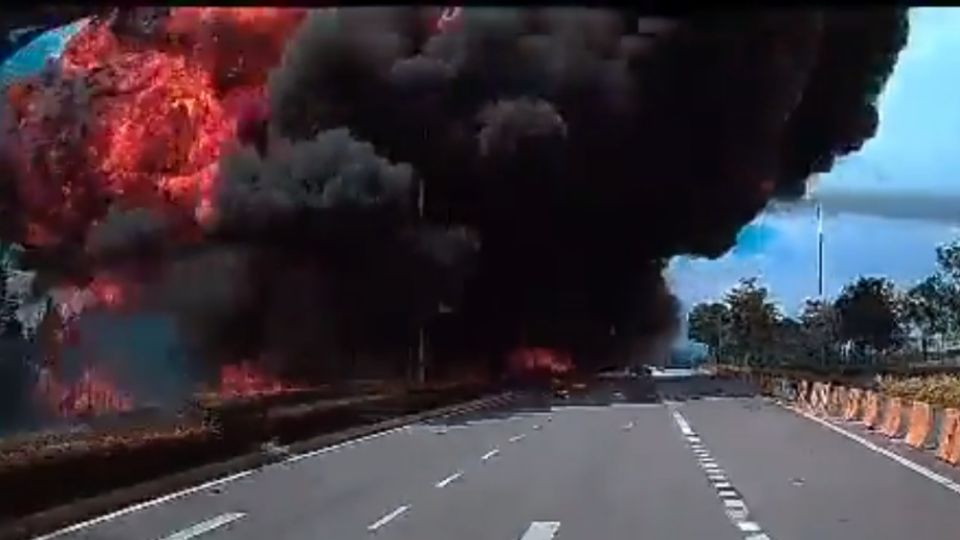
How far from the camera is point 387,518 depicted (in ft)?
57.4

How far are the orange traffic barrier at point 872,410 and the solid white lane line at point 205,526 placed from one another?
2453cm

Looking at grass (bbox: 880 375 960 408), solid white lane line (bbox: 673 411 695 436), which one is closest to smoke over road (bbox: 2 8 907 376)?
solid white lane line (bbox: 673 411 695 436)

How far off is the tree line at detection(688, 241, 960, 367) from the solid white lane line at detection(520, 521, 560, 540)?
254ft

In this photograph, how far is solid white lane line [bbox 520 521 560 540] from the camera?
1537 centimetres

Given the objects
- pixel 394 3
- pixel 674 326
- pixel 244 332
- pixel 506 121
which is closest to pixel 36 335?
pixel 394 3

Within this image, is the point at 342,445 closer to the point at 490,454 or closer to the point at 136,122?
the point at 490,454

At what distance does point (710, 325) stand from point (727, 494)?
137 meters

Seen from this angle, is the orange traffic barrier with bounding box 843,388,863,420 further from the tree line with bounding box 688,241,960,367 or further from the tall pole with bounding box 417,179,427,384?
the tree line with bounding box 688,241,960,367

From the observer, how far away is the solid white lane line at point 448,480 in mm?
22141

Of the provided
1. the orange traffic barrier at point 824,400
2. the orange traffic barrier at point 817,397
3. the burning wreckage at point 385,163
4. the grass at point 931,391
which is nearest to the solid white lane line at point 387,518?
the grass at point 931,391

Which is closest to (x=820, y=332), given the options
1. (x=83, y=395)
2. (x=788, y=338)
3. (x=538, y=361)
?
(x=788, y=338)

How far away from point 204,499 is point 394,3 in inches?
421

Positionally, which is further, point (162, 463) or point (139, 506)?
point (162, 463)

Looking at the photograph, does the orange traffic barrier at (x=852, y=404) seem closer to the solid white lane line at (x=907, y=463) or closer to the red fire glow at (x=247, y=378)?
the solid white lane line at (x=907, y=463)
